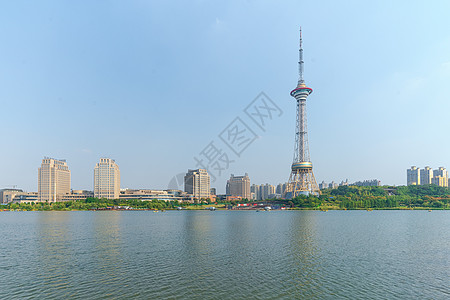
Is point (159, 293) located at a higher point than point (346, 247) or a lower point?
higher

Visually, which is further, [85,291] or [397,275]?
[397,275]

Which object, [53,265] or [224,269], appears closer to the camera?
[224,269]

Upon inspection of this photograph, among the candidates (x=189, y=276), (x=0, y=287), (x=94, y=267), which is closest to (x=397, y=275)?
(x=189, y=276)

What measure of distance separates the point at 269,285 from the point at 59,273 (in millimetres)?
27584

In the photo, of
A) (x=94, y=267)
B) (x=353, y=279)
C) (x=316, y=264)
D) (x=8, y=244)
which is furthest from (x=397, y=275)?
(x=8, y=244)

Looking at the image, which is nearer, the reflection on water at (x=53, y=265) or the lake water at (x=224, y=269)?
the lake water at (x=224, y=269)

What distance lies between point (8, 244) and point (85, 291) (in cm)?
4211

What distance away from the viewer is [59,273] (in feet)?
115

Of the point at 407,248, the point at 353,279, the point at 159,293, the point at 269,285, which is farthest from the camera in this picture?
the point at 407,248

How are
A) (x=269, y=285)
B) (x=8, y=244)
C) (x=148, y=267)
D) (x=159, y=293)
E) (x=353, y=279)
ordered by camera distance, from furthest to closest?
1. (x=8, y=244)
2. (x=148, y=267)
3. (x=353, y=279)
4. (x=269, y=285)
5. (x=159, y=293)

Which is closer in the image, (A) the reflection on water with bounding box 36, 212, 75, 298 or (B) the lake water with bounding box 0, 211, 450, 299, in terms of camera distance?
(B) the lake water with bounding box 0, 211, 450, 299

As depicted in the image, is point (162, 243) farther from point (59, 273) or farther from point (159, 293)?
point (159, 293)

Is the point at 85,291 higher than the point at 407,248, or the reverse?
the point at 85,291

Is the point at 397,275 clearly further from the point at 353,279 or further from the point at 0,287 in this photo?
the point at 0,287
